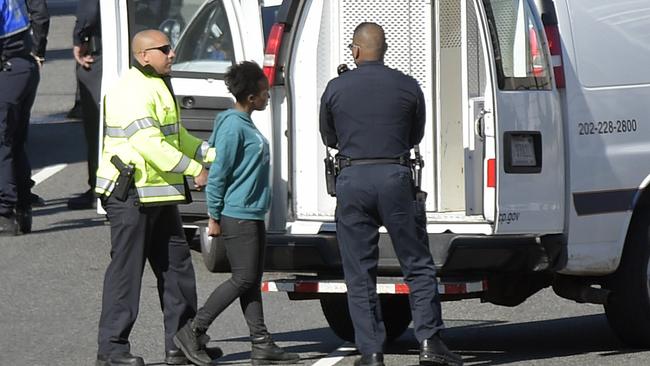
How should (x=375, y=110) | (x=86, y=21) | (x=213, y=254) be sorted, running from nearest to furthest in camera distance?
1. (x=375, y=110)
2. (x=213, y=254)
3. (x=86, y=21)

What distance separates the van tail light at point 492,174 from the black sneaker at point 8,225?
5.97 m

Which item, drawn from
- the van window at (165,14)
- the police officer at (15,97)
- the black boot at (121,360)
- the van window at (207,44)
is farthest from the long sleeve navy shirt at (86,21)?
the black boot at (121,360)

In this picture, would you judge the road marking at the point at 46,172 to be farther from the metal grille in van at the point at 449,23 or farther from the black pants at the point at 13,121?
the metal grille in van at the point at 449,23

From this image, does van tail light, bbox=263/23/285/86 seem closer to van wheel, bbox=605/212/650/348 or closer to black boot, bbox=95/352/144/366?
black boot, bbox=95/352/144/366

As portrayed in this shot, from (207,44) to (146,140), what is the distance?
3784mm

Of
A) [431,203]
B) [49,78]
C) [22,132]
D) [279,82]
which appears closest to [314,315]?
[431,203]

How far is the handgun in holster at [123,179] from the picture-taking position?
848 centimetres

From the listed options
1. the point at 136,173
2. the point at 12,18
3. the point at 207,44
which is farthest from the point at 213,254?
the point at 136,173

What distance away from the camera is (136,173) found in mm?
8531

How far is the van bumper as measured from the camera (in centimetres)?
855

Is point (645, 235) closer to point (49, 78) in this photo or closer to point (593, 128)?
Answer: point (593, 128)

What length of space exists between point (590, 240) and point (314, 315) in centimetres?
248

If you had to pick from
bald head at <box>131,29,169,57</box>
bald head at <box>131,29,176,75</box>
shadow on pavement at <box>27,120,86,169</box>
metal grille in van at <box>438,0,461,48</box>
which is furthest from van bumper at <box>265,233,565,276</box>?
shadow on pavement at <box>27,120,86,169</box>

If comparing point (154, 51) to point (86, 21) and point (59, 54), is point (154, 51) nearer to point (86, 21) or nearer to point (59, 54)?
point (86, 21)
